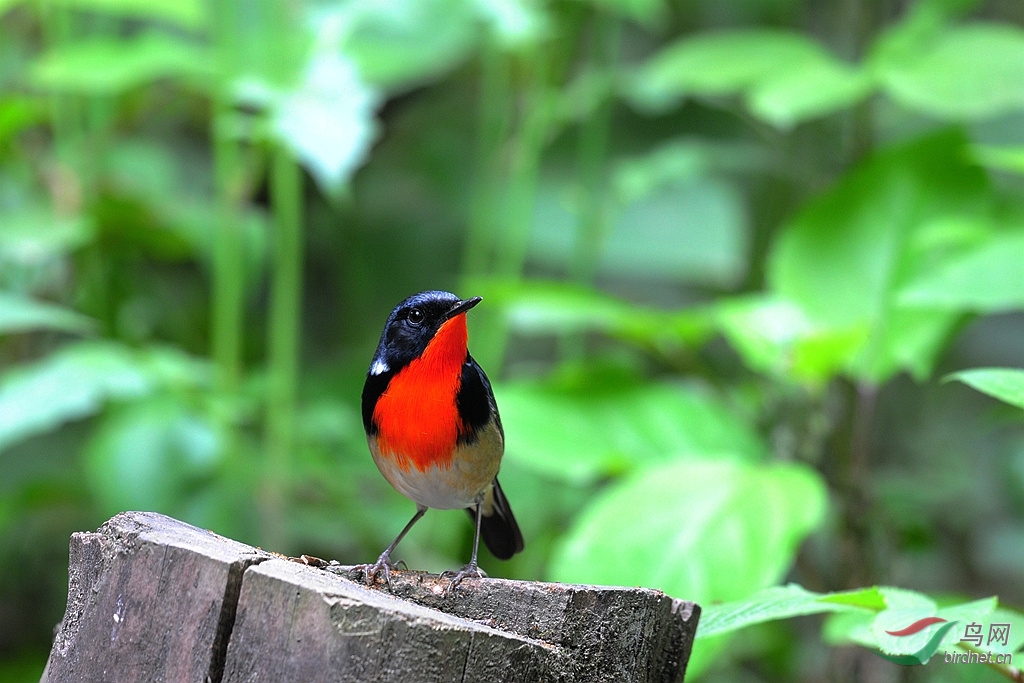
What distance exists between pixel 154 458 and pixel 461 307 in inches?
66.6

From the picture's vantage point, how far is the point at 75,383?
2.56m

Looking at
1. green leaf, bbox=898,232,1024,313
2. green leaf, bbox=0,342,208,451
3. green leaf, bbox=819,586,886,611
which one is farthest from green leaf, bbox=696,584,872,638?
green leaf, bbox=0,342,208,451

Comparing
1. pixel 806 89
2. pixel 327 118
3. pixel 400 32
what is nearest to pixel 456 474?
pixel 327 118

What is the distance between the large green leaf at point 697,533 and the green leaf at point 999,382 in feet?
3.23

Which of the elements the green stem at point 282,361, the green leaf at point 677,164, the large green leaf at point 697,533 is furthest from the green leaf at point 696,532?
the green leaf at point 677,164

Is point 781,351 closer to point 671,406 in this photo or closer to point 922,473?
point 671,406

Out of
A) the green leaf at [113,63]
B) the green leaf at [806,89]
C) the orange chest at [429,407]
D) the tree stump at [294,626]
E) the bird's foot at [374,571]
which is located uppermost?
the green leaf at [806,89]

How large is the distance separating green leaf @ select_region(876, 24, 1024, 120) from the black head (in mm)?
1991

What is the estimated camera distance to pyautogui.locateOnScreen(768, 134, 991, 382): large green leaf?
9.98 feet

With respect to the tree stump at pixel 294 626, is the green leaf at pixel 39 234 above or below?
above

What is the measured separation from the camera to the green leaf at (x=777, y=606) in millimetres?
1196

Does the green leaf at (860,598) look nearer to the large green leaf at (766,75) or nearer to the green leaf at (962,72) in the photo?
the large green leaf at (766,75)

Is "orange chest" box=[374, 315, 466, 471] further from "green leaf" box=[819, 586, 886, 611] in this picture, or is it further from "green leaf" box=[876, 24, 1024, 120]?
"green leaf" box=[876, 24, 1024, 120]

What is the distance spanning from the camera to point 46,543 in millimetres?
3973
